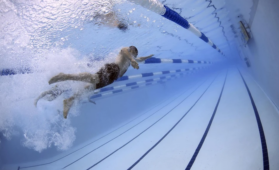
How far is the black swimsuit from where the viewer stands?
252 cm

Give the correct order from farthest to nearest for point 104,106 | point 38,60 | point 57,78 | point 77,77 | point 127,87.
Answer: point 127,87 → point 104,106 → point 38,60 → point 77,77 → point 57,78

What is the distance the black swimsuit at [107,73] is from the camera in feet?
8.27

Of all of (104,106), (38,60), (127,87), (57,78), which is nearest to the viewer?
(57,78)

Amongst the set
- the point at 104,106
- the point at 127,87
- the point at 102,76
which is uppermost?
the point at 127,87

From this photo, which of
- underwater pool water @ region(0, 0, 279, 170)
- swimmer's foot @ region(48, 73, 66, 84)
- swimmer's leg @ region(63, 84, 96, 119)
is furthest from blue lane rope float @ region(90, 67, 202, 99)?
swimmer's foot @ region(48, 73, 66, 84)

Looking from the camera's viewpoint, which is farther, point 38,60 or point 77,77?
point 38,60

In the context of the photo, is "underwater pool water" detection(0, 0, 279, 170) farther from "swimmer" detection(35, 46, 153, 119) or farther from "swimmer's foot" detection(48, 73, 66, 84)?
Answer: "swimmer's foot" detection(48, 73, 66, 84)

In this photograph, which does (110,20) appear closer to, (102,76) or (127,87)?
(102,76)

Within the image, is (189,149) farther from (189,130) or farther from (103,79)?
(103,79)

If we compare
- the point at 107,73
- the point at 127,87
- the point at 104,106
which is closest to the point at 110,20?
the point at 107,73

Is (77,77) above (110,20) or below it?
below

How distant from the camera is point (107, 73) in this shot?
2531 mm

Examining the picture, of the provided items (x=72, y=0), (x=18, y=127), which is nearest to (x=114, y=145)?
(x=18, y=127)

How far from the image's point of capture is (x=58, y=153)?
14.9 feet
